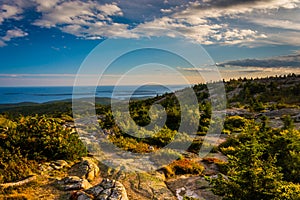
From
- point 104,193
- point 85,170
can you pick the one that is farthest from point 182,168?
point 104,193

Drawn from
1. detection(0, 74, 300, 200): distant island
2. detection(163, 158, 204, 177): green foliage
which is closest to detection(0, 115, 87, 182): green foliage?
detection(0, 74, 300, 200): distant island

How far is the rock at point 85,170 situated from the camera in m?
9.97

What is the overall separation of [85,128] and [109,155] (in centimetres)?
617

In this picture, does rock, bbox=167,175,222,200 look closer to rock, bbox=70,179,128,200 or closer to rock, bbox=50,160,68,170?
rock, bbox=70,179,128,200

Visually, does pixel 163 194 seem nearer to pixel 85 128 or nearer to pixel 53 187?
pixel 53 187

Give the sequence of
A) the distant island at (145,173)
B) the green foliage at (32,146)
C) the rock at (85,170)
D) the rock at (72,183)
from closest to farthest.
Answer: the distant island at (145,173) → the rock at (72,183) → the green foliage at (32,146) → the rock at (85,170)

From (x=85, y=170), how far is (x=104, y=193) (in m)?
2.47

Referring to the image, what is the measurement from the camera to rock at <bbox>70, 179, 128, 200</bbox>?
783 cm

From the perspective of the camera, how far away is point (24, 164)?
9.62m

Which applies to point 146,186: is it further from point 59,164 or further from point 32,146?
point 32,146

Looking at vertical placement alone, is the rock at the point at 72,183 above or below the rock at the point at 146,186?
above

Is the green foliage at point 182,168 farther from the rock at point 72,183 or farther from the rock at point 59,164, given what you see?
the rock at point 59,164

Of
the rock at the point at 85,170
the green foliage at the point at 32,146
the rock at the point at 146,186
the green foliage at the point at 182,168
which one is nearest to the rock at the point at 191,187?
the rock at the point at 146,186

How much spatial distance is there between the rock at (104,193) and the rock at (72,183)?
23.2 inches
